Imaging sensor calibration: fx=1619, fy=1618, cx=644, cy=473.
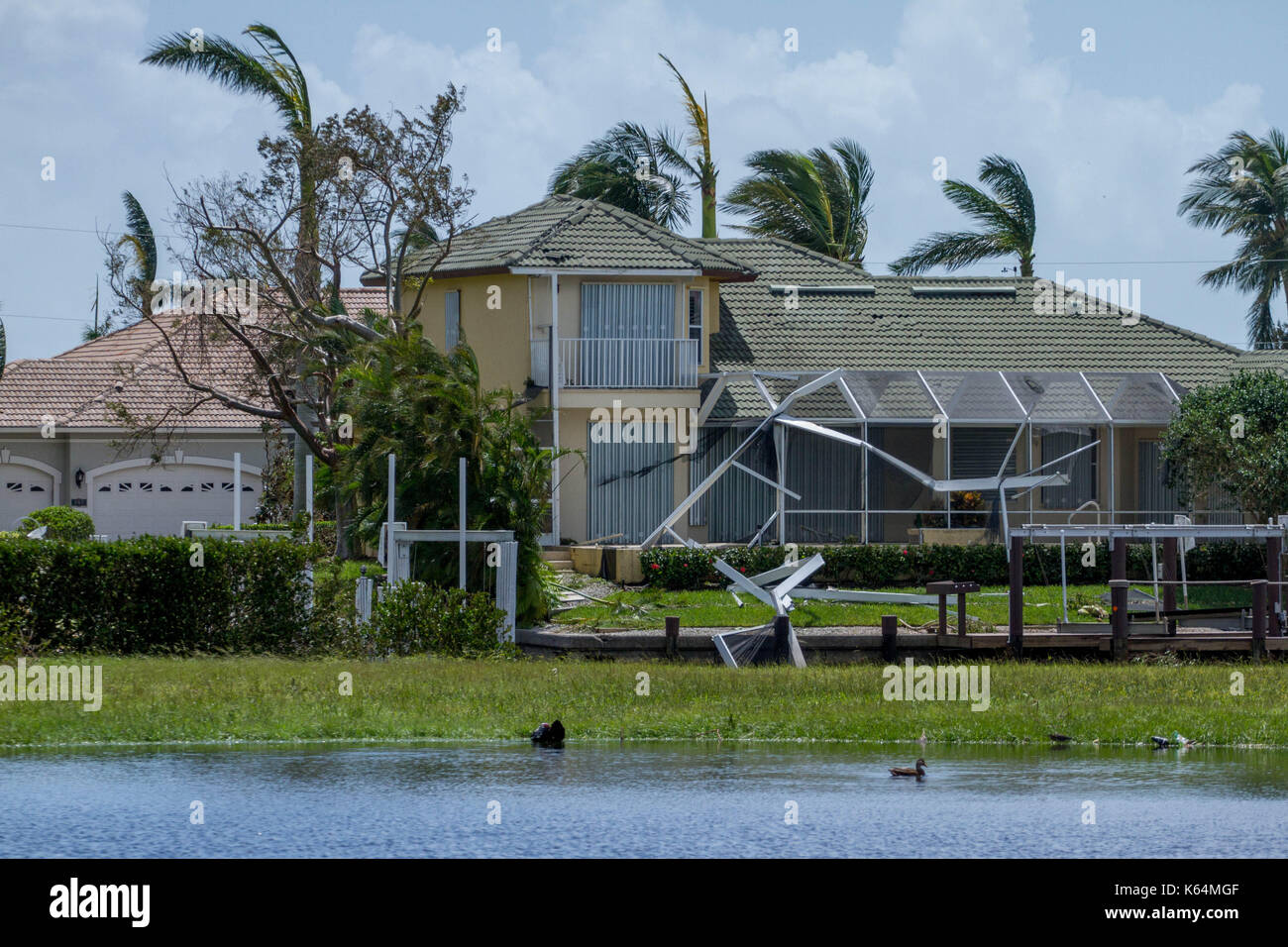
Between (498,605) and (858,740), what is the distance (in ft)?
26.3

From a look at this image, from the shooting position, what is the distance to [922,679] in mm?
19031

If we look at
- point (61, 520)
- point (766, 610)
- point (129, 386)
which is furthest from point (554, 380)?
point (129, 386)

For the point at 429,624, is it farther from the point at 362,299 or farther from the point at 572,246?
the point at 362,299

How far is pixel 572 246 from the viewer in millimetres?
32750

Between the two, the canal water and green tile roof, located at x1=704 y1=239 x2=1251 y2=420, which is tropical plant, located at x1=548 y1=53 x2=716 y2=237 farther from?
the canal water

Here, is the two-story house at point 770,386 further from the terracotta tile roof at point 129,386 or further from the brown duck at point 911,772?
the brown duck at point 911,772

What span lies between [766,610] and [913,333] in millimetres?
12690

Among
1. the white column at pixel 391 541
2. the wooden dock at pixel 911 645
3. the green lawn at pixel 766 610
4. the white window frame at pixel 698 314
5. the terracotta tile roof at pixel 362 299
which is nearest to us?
the white column at pixel 391 541

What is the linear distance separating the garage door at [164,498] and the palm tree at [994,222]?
20748 mm

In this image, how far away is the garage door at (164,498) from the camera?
39.0 metres

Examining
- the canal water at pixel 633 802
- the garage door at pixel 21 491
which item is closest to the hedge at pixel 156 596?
the canal water at pixel 633 802

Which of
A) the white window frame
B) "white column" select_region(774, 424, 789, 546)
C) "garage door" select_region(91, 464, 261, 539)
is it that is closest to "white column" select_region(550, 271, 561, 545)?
the white window frame

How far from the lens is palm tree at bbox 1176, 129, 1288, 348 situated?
5156 cm
